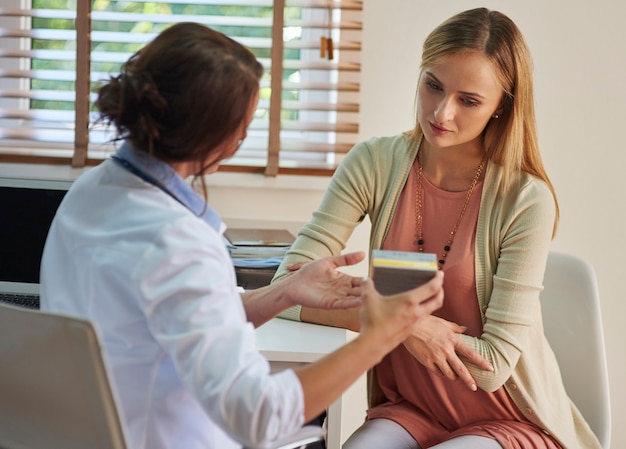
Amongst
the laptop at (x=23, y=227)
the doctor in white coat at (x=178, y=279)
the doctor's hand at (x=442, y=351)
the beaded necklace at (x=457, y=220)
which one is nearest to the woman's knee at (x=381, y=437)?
the doctor's hand at (x=442, y=351)

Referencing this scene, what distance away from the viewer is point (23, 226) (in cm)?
199

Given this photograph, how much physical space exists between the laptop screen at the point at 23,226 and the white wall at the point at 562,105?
0.70 m

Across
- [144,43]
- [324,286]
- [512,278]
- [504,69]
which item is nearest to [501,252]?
[512,278]

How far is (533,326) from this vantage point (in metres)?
1.77

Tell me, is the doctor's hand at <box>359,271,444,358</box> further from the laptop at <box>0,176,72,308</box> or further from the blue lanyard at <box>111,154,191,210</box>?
the laptop at <box>0,176,72,308</box>

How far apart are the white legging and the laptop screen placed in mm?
809

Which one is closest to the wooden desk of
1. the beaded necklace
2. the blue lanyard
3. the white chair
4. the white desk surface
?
the white desk surface

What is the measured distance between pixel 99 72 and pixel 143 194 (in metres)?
1.69

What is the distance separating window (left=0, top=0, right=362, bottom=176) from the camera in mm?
2564

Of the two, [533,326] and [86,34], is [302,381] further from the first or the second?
Result: [86,34]

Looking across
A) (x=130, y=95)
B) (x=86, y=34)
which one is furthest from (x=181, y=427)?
(x=86, y=34)

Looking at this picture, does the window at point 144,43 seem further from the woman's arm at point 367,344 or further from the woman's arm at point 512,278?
the woman's arm at point 367,344

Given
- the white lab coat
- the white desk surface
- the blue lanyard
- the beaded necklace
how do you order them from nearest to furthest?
1. the white lab coat
2. the blue lanyard
3. the white desk surface
4. the beaded necklace

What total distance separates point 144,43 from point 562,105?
125 cm
